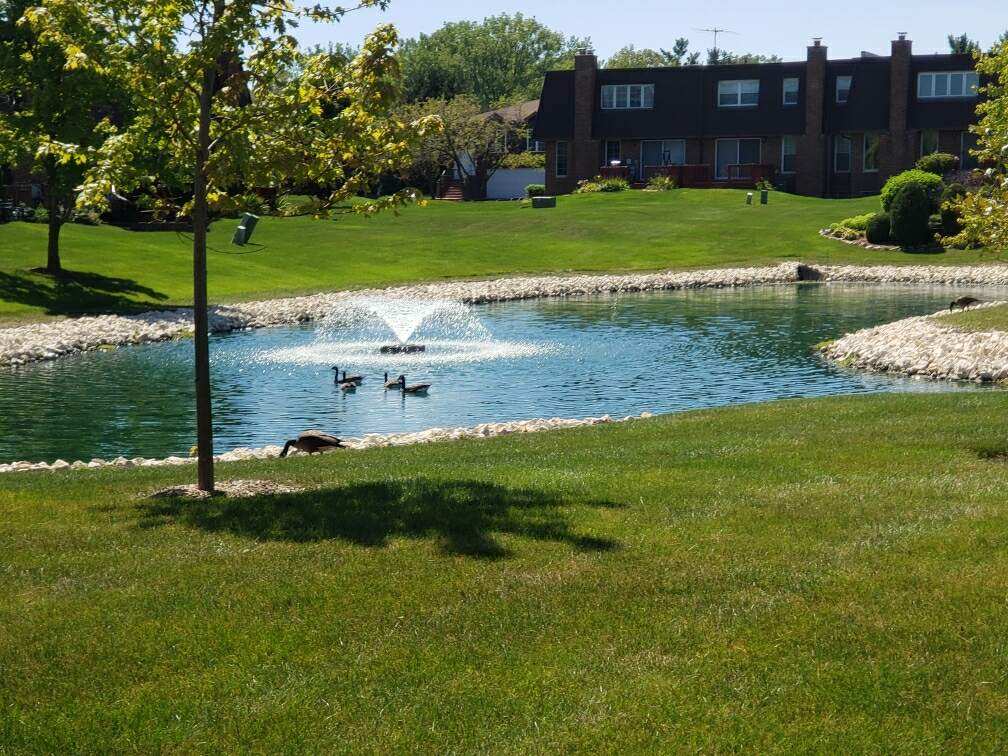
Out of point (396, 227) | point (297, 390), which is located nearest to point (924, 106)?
point (396, 227)

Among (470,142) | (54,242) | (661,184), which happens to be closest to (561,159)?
(470,142)

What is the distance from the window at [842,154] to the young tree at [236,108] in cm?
7176

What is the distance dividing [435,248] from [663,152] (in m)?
29.4

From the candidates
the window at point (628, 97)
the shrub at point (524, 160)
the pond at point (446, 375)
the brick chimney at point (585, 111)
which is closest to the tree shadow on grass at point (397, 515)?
the pond at point (446, 375)

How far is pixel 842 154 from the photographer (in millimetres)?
80812

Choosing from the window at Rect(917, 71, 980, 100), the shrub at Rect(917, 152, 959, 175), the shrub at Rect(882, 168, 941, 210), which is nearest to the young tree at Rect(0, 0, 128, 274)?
the shrub at Rect(882, 168, 941, 210)

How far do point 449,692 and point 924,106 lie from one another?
251 ft

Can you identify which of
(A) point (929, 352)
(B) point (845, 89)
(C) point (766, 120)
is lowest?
(A) point (929, 352)

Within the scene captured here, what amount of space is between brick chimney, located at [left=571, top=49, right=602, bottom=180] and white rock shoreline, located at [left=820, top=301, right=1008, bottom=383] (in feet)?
175

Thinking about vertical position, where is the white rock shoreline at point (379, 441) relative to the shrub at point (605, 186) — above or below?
below

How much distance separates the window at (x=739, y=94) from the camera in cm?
8119

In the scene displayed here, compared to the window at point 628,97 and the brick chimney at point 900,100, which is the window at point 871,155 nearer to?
the brick chimney at point 900,100

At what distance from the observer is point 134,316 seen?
38.8 metres

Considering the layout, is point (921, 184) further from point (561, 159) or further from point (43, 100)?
point (43, 100)
